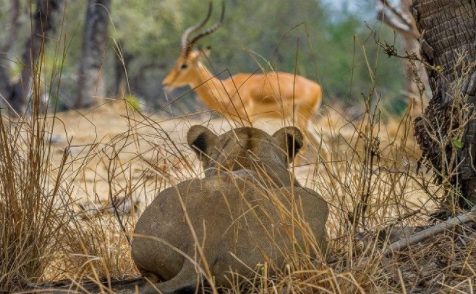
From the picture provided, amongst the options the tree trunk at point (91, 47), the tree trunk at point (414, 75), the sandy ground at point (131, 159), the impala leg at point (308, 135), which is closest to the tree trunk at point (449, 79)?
the tree trunk at point (414, 75)

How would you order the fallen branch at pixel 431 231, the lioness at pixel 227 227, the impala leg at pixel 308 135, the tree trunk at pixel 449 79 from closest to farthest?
1. the lioness at pixel 227 227
2. the fallen branch at pixel 431 231
3. the tree trunk at pixel 449 79
4. the impala leg at pixel 308 135

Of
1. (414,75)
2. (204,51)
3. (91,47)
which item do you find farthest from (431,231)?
(91,47)

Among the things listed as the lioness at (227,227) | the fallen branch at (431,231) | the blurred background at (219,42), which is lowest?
the fallen branch at (431,231)

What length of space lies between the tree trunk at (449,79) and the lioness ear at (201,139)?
0.90 metres

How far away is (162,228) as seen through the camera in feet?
11.2

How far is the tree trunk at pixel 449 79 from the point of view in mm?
4090

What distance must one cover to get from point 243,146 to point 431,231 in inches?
31.3

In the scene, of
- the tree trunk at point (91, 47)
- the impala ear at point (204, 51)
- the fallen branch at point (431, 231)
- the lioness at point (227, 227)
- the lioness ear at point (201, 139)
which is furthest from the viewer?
the tree trunk at point (91, 47)

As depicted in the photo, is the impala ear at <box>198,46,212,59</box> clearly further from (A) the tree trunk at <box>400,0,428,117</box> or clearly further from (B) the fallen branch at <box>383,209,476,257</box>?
(B) the fallen branch at <box>383,209,476,257</box>

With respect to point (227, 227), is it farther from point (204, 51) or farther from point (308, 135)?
point (204, 51)

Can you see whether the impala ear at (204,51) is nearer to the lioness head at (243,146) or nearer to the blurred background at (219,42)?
the lioness head at (243,146)

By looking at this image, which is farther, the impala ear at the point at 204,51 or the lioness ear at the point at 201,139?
the lioness ear at the point at 201,139

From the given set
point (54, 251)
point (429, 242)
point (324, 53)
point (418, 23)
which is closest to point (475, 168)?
point (429, 242)

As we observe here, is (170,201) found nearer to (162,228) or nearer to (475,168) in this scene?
(162,228)
